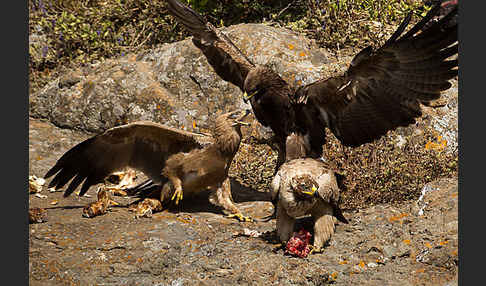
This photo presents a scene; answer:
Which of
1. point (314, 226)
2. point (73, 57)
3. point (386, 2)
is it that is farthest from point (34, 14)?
point (314, 226)

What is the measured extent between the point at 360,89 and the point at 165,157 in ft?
7.02

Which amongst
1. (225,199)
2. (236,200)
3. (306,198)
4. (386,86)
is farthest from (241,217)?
(386,86)

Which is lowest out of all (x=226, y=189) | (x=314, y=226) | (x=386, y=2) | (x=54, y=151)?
(x=314, y=226)

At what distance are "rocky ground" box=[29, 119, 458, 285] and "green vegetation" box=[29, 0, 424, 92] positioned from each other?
3709 mm

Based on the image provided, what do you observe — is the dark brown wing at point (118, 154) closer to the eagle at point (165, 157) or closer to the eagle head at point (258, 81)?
the eagle at point (165, 157)

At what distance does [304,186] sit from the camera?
407 cm

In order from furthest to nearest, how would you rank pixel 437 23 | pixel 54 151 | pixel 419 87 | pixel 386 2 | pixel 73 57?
pixel 73 57, pixel 386 2, pixel 54 151, pixel 419 87, pixel 437 23

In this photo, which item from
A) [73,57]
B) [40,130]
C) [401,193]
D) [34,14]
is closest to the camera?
[401,193]

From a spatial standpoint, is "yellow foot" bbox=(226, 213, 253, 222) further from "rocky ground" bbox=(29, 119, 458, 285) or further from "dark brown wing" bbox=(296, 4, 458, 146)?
"dark brown wing" bbox=(296, 4, 458, 146)

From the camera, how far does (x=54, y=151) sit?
6793 millimetres

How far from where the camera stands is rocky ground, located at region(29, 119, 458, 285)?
3.91m

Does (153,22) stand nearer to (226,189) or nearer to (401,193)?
(226,189)

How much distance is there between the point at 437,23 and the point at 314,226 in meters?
1.93

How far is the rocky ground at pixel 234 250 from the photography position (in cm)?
391
